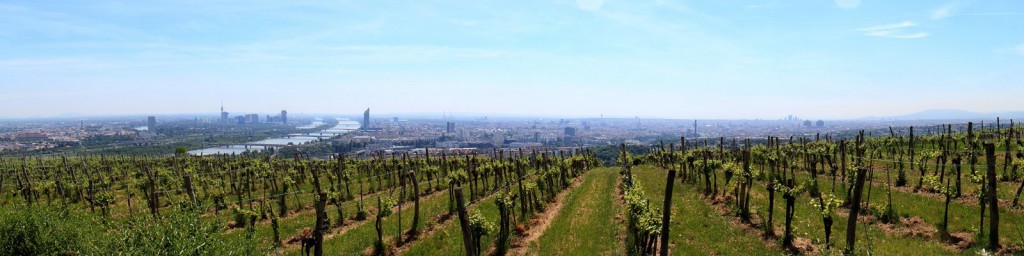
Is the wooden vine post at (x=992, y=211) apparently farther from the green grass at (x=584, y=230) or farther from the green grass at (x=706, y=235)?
the green grass at (x=584, y=230)

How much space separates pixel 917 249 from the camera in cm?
1384

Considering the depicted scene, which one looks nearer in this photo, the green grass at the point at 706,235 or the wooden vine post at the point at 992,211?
the wooden vine post at the point at 992,211

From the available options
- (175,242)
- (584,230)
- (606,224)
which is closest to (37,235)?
(175,242)

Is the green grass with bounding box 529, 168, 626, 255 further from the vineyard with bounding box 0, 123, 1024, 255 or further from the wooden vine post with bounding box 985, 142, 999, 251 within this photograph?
the wooden vine post with bounding box 985, 142, 999, 251

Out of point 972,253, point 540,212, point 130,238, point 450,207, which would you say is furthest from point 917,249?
point 130,238

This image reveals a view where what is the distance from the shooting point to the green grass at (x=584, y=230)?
55.2ft

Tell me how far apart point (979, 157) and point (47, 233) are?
43625 mm

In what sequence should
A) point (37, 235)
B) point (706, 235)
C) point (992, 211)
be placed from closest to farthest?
point (992, 211)
point (37, 235)
point (706, 235)

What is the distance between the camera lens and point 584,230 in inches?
764

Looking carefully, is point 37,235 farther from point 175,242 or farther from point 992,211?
point 992,211

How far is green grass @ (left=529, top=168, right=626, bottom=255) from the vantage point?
1683cm

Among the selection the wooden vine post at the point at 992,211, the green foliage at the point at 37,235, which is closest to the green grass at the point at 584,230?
the wooden vine post at the point at 992,211

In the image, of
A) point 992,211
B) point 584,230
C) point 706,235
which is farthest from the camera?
point 584,230

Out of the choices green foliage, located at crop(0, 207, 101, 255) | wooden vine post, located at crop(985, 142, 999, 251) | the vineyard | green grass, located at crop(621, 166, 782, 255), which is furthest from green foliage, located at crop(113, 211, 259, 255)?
wooden vine post, located at crop(985, 142, 999, 251)
